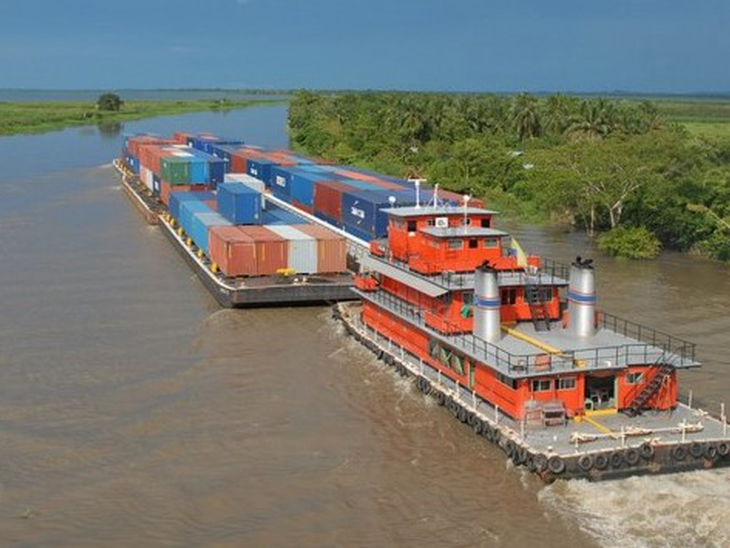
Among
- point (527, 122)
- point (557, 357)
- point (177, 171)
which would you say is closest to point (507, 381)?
point (557, 357)

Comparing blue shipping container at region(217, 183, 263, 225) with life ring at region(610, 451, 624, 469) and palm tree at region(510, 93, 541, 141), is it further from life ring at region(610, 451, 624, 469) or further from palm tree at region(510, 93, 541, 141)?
palm tree at region(510, 93, 541, 141)

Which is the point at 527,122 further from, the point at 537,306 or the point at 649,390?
the point at 649,390

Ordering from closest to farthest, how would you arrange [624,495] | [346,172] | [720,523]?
[720,523]
[624,495]
[346,172]

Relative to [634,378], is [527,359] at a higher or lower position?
higher

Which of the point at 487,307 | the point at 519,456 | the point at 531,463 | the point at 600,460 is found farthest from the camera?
the point at 487,307

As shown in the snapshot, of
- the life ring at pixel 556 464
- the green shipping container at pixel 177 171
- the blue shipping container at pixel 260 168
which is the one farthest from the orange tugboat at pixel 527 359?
the green shipping container at pixel 177 171

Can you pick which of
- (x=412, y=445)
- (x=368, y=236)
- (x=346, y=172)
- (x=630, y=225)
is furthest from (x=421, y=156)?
(x=412, y=445)

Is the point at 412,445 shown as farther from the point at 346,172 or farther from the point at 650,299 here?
the point at 346,172
